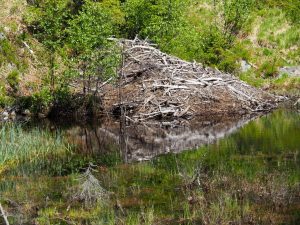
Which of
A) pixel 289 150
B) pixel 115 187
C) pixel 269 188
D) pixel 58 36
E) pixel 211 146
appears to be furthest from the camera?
pixel 58 36

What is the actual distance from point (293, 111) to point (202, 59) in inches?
329

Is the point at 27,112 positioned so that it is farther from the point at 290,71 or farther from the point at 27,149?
the point at 290,71

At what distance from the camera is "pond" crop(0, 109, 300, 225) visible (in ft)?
34.5

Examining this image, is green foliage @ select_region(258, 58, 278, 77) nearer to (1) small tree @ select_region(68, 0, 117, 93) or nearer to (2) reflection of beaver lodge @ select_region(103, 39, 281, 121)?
(2) reflection of beaver lodge @ select_region(103, 39, 281, 121)

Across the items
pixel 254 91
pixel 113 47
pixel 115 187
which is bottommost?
pixel 115 187

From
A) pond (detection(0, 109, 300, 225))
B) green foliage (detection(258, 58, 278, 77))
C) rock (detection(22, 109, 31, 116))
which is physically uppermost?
green foliage (detection(258, 58, 278, 77))

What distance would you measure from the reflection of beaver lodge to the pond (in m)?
3.45

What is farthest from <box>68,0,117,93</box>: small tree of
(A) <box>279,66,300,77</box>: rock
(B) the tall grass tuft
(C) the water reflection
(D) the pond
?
(A) <box>279,66,300,77</box>: rock

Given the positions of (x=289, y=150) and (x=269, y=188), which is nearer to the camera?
(x=269, y=188)

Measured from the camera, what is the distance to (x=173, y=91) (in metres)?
27.3

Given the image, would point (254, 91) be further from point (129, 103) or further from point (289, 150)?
point (289, 150)

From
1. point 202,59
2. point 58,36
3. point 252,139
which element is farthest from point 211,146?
point 202,59

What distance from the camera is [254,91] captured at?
2955 cm

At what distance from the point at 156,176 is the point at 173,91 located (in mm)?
13519
